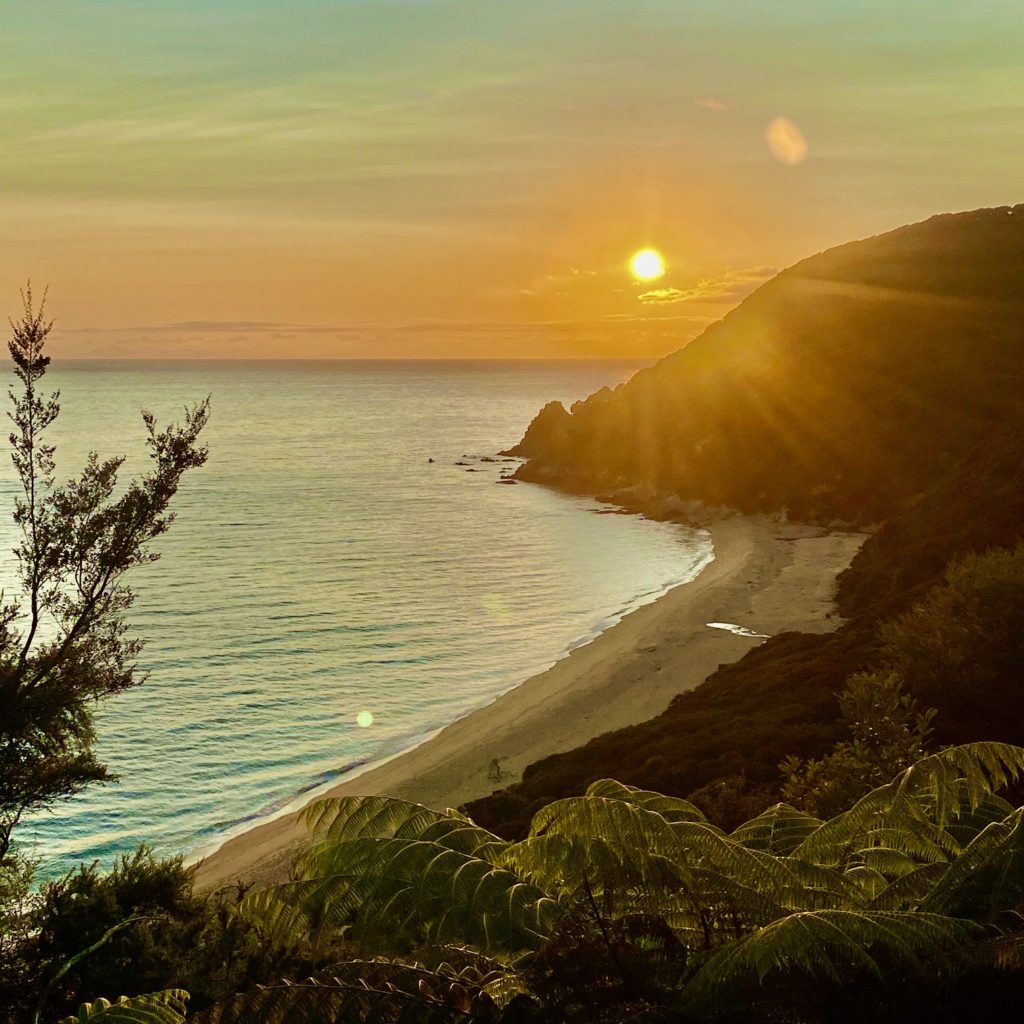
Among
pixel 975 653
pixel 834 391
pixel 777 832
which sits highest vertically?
pixel 834 391

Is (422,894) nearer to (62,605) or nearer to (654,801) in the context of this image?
(654,801)

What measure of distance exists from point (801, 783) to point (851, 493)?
6197cm

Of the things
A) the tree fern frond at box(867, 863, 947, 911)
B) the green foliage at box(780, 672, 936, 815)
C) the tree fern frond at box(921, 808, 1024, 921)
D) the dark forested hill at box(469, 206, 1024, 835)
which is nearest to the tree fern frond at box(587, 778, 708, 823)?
the tree fern frond at box(867, 863, 947, 911)

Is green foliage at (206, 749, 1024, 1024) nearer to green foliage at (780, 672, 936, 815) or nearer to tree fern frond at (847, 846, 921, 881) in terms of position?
tree fern frond at (847, 846, 921, 881)

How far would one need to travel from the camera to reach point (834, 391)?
81.0 meters

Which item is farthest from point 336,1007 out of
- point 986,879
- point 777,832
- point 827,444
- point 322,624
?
point 827,444

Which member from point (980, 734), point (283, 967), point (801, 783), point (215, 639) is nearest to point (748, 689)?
point (980, 734)

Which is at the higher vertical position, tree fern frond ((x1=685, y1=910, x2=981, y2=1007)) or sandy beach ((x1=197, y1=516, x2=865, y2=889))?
tree fern frond ((x1=685, y1=910, x2=981, y2=1007))

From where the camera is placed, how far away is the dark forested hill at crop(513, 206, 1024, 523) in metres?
70.2

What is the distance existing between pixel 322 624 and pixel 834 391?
5457 cm

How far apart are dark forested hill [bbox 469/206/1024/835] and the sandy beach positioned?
2051 millimetres

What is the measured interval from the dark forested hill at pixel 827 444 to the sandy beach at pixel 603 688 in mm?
2051

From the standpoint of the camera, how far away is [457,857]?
635cm

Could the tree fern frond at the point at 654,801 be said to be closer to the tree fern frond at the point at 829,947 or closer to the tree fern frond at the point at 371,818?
the tree fern frond at the point at 371,818
